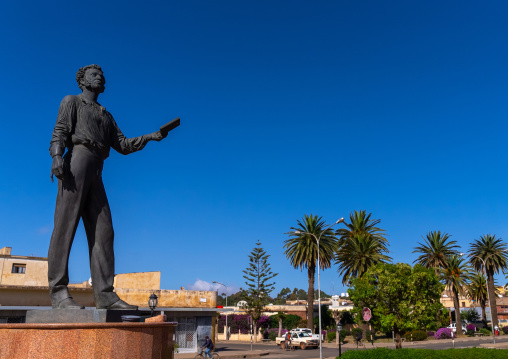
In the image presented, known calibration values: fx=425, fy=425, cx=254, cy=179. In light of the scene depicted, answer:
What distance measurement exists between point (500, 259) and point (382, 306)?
106ft

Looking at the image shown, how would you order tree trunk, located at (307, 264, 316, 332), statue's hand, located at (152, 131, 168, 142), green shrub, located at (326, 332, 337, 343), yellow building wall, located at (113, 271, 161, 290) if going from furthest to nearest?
green shrub, located at (326, 332, 337, 343)
tree trunk, located at (307, 264, 316, 332)
yellow building wall, located at (113, 271, 161, 290)
statue's hand, located at (152, 131, 168, 142)

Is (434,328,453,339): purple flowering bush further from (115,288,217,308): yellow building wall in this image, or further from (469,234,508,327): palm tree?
(115,288,217,308): yellow building wall

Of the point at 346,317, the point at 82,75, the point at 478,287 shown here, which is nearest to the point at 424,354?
the point at 82,75

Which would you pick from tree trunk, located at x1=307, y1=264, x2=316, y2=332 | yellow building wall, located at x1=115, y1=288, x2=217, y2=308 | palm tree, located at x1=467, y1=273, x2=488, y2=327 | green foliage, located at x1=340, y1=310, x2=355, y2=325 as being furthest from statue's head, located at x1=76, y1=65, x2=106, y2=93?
palm tree, located at x1=467, y1=273, x2=488, y2=327

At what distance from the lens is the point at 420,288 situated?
88.4 feet

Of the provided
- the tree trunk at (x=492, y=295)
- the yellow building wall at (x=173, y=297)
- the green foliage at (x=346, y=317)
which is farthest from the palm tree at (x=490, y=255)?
the yellow building wall at (x=173, y=297)

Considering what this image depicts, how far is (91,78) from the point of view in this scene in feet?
21.8

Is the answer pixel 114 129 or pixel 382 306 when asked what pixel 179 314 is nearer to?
pixel 382 306

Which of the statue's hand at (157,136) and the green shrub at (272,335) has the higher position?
the statue's hand at (157,136)

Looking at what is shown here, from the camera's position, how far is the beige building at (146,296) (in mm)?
28223

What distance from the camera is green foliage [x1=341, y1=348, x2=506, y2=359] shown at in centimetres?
1429

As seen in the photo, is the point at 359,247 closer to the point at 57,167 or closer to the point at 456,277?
the point at 456,277

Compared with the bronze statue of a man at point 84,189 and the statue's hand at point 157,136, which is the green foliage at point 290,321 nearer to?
the statue's hand at point 157,136

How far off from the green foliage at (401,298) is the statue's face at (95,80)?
78.9ft
